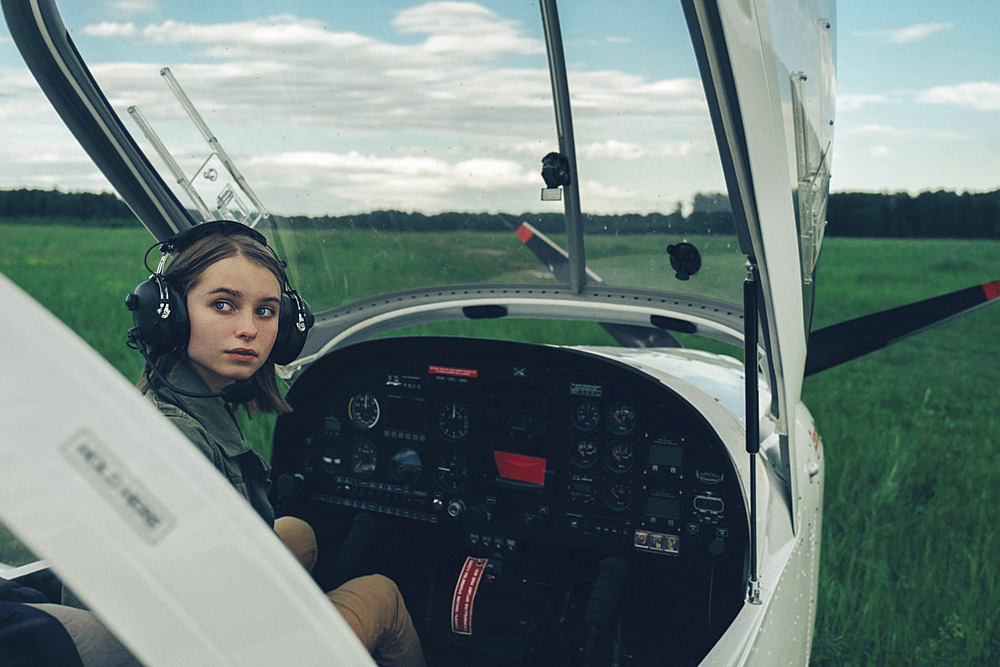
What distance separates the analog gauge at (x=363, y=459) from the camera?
2434 mm

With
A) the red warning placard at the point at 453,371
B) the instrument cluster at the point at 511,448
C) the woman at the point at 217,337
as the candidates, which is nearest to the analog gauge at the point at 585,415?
the instrument cluster at the point at 511,448

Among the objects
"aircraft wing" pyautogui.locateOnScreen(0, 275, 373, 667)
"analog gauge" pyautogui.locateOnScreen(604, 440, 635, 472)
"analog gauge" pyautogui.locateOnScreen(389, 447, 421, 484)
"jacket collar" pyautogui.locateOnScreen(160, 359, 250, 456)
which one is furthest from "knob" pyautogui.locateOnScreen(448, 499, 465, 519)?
"aircraft wing" pyautogui.locateOnScreen(0, 275, 373, 667)

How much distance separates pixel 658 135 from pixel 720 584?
1313 millimetres

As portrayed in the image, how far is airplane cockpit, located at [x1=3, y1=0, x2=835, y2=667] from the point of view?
74.4 inches

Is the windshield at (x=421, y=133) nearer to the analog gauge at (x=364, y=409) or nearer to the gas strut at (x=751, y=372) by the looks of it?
the analog gauge at (x=364, y=409)

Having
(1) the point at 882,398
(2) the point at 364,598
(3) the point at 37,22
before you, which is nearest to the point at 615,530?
(2) the point at 364,598

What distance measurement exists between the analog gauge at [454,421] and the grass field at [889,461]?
1.92ft

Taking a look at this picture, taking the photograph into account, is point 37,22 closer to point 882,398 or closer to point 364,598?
point 364,598

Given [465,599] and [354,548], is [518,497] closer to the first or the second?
[465,599]

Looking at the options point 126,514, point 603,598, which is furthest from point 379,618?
point 126,514

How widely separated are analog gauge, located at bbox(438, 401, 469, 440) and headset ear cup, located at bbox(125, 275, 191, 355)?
3.47 ft

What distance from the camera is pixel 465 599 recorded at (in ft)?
7.32

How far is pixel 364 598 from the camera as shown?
1.71 metres

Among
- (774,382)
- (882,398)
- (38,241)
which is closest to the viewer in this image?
(774,382)
